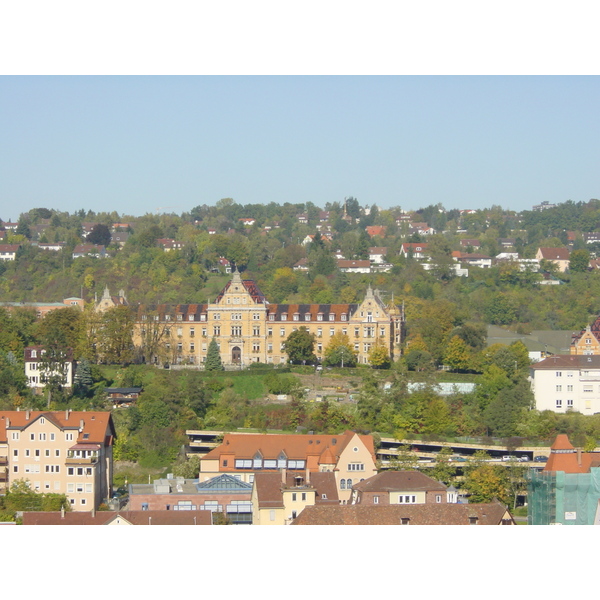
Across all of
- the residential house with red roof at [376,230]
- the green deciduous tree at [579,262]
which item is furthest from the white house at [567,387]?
the residential house with red roof at [376,230]

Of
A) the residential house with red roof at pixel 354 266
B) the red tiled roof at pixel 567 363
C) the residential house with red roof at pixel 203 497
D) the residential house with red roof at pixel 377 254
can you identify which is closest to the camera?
the residential house with red roof at pixel 203 497

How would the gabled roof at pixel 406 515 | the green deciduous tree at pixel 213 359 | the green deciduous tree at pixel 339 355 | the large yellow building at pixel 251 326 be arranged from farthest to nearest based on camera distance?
the large yellow building at pixel 251 326, the green deciduous tree at pixel 339 355, the green deciduous tree at pixel 213 359, the gabled roof at pixel 406 515

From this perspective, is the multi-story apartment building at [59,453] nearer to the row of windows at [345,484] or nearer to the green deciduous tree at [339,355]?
the row of windows at [345,484]

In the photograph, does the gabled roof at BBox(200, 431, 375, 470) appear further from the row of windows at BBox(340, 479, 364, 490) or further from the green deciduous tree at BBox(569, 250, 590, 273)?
the green deciduous tree at BBox(569, 250, 590, 273)

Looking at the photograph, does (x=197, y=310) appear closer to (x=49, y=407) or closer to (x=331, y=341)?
(x=331, y=341)

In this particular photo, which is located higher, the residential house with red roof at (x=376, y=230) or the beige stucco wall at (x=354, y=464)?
the residential house with red roof at (x=376, y=230)

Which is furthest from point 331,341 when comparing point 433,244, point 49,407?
point 433,244

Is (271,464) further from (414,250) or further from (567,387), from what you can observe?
(414,250)
